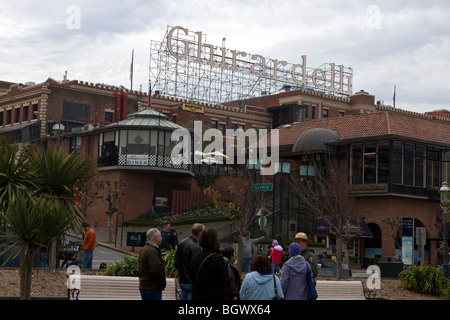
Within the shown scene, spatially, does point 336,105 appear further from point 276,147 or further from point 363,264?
point 363,264

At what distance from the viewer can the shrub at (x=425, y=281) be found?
73.8 ft

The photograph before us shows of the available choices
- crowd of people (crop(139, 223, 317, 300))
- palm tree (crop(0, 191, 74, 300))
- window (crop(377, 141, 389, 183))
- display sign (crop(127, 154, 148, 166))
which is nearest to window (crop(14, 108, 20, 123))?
display sign (crop(127, 154, 148, 166))

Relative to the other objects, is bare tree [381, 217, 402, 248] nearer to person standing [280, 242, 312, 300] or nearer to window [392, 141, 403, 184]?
window [392, 141, 403, 184]

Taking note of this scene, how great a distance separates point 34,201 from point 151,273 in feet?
13.3

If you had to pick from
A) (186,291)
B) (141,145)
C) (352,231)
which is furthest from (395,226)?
(186,291)

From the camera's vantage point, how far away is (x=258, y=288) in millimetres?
10570

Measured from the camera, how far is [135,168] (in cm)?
5197

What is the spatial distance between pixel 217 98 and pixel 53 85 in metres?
22.8

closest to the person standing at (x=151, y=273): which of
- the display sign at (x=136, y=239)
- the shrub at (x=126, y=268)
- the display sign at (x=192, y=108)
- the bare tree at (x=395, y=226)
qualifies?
the shrub at (x=126, y=268)

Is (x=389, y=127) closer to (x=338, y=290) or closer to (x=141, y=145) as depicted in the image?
(x=141, y=145)

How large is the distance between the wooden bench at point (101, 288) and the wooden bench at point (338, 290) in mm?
4398

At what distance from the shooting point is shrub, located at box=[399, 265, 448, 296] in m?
22.5
